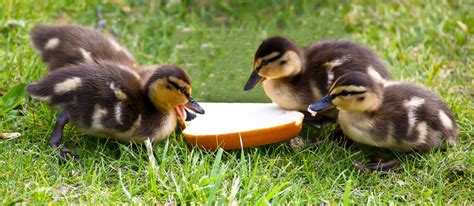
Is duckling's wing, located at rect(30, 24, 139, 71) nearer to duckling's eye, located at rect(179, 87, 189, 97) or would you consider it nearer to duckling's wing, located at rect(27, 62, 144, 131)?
duckling's wing, located at rect(27, 62, 144, 131)

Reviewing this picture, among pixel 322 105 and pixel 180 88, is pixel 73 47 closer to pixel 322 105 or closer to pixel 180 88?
pixel 180 88

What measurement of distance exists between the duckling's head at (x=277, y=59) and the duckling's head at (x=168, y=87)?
420mm

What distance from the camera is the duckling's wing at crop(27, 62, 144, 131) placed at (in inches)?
123

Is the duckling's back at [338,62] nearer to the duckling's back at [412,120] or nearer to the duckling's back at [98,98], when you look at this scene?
the duckling's back at [412,120]

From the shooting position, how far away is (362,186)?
10.2ft

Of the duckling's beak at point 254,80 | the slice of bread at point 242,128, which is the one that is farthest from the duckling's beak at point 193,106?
the duckling's beak at point 254,80

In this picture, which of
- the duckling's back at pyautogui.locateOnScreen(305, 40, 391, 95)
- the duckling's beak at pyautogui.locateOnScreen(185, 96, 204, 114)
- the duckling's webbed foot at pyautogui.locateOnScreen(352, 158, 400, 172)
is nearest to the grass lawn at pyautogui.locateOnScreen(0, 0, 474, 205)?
the duckling's webbed foot at pyautogui.locateOnScreen(352, 158, 400, 172)

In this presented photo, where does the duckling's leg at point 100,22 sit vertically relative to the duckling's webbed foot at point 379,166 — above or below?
above

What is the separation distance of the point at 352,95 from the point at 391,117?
0.75 ft

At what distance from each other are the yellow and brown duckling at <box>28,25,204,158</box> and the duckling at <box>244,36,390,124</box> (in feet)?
1.38

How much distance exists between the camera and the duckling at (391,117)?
3143mm

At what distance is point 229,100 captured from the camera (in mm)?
3902

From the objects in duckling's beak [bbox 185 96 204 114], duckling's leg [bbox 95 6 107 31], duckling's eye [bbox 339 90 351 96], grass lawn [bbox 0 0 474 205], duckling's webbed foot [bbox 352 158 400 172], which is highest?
duckling's eye [bbox 339 90 351 96]

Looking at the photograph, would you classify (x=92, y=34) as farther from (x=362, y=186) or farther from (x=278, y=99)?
(x=362, y=186)
